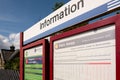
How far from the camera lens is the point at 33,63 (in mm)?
4312

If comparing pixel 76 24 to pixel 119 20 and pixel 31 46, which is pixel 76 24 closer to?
pixel 119 20

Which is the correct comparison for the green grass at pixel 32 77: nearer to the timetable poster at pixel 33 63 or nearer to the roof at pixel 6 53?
the timetable poster at pixel 33 63

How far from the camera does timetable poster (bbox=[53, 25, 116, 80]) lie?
2.28 meters

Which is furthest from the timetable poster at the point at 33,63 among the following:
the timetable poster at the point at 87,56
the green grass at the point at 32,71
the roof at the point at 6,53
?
the roof at the point at 6,53

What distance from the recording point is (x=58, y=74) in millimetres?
3188

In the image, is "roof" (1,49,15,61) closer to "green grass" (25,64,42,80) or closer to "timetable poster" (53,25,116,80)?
"green grass" (25,64,42,80)

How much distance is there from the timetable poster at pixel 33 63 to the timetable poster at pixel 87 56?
0.78 metres

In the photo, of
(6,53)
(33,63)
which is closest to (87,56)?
(33,63)

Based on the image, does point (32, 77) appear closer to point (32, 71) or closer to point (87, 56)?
point (32, 71)

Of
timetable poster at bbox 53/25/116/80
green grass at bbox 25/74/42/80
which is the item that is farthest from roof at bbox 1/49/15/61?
timetable poster at bbox 53/25/116/80

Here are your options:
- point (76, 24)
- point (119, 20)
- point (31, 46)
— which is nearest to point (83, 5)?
point (76, 24)

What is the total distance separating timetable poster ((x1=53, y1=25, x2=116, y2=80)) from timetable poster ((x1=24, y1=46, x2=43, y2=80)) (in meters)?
0.78

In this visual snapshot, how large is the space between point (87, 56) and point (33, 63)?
73.9 inches

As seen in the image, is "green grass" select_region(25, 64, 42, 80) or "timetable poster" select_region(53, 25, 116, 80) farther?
"green grass" select_region(25, 64, 42, 80)
